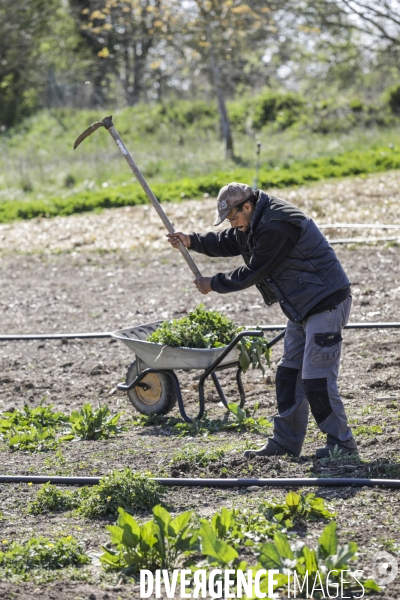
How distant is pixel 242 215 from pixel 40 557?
7.33ft

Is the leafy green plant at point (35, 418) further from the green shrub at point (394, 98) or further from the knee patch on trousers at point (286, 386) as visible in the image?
the green shrub at point (394, 98)

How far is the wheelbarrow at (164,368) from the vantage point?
5.93 metres

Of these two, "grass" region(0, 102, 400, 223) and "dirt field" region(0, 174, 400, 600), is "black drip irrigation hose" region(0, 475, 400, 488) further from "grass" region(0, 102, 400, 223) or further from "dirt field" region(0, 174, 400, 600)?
"grass" region(0, 102, 400, 223)

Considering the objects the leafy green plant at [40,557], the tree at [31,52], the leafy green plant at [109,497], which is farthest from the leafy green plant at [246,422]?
the tree at [31,52]

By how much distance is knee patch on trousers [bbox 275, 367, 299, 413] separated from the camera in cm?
519

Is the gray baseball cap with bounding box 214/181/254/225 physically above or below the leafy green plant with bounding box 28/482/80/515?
above

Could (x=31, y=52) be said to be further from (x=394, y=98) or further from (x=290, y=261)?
(x=290, y=261)

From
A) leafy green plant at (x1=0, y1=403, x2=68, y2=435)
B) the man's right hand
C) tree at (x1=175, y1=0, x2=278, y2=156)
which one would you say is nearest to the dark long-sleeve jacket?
the man's right hand

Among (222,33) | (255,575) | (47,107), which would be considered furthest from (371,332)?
(47,107)

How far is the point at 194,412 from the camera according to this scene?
6.39 m

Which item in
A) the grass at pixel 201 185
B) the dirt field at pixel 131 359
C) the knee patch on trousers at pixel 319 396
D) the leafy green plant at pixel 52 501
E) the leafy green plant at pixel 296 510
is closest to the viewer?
the leafy green plant at pixel 296 510

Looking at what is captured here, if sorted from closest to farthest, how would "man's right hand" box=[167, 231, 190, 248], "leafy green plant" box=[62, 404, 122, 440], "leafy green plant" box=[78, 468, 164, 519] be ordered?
"leafy green plant" box=[78, 468, 164, 519] < "man's right hand" box=[167, 231, 190, 248] < "leafy green plant" box=[62, 404, 122, 440]

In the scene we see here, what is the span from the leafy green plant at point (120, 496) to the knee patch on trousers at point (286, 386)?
45.0 inches

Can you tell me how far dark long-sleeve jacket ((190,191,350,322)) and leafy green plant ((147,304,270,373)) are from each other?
1085 millimetres
